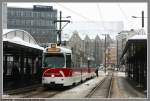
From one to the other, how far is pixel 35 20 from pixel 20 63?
402 inches

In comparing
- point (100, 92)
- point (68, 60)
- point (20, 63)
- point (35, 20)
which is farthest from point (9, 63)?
point (100, 92)

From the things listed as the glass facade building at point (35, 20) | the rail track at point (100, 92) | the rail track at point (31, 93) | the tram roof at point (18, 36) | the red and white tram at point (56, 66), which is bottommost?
the rail track at point (100, 92)

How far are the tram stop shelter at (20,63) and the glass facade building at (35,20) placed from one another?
1.61 meters

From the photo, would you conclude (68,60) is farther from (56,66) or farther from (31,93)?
(31,93)

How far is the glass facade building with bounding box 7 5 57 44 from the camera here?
39309mm

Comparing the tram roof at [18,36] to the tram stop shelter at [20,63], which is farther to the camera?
the tram roof at [18,36]

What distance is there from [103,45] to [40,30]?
1499cm

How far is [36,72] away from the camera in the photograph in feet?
125

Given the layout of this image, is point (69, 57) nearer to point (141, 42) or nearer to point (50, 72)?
point (50, 72)

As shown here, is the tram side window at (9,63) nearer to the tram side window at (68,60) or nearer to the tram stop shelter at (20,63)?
the tram stop shelter at (20,63)

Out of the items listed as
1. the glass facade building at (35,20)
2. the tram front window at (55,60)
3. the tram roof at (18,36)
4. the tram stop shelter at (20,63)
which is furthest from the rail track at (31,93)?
the glass facade building at (35,20)

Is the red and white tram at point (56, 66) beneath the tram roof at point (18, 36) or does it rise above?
beneath

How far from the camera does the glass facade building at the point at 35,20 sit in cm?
3931

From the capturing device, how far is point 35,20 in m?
42.2
